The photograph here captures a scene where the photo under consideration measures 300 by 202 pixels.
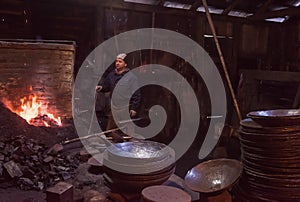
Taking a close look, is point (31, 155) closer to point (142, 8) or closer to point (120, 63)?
point (120, 63)

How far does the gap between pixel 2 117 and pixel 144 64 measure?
13.2ft

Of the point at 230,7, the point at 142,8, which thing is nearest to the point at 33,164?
the point at 142,8

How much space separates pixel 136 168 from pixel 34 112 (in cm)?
397

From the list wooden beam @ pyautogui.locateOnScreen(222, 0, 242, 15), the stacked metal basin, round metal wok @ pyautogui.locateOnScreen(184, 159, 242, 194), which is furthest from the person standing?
wooden beam @ pyautogui.locateOnScreen(222, 0, 242, 15)

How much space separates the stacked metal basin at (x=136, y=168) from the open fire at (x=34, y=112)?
3365 millimetres

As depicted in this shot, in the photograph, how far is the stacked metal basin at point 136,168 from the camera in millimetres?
2926

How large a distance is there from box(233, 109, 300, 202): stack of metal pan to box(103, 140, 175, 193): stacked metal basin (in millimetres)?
952

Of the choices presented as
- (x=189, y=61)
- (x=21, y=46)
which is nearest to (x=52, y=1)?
(x=21, y=46)

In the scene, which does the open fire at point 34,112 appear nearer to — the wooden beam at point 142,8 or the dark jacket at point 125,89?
A: the dark jacket at point 125,89

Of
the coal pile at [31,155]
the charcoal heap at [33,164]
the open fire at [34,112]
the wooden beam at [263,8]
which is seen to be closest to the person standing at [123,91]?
the coal pile at [31,155]

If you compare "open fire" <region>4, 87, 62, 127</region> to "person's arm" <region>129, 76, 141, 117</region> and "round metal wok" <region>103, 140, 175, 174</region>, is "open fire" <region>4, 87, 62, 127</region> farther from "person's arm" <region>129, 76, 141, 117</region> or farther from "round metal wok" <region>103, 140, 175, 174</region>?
"round metal wok" <region>103, 140, 175, 174</region>

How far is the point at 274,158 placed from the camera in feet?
10.6

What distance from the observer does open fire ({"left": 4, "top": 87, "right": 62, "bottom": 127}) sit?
6016mm

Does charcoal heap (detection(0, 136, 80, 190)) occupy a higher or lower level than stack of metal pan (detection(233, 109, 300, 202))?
lower
